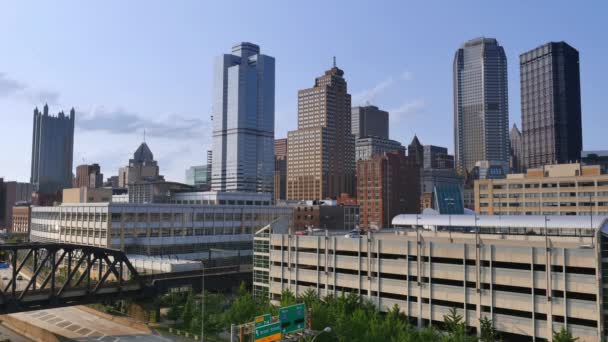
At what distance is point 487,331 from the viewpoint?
208 ft

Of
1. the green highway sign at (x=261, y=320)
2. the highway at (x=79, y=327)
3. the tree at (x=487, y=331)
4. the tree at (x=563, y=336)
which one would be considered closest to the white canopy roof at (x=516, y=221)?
the tree at (x=563, y=336)

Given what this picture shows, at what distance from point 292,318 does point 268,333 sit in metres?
3.33

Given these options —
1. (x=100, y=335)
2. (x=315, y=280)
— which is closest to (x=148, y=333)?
(x=100, y=335)

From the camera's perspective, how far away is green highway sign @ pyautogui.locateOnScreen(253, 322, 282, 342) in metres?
50.7

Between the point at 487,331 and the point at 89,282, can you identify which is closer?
the point at 487,331

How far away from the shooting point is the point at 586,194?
167m

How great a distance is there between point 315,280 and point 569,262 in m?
37.3

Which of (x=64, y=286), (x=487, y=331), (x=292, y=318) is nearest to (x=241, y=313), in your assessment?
(x=292, y=318)

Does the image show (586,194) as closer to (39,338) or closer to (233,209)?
(233,209)

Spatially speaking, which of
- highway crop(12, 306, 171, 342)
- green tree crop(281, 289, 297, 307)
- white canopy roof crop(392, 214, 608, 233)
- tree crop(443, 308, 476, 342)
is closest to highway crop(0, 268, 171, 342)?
highway crop(12, 306, 171, 342)

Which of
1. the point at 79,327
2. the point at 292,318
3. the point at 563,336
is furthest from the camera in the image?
the point at 79,327

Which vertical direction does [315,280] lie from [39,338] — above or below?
above

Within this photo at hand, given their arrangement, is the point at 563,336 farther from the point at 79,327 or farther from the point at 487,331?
the point at 79,327

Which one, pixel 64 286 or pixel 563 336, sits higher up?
pixel 64 286
